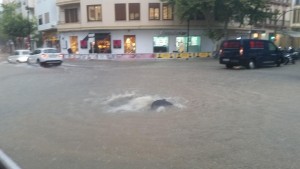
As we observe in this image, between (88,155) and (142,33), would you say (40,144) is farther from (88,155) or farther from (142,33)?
(142,33)

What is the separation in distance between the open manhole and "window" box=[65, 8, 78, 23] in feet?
111

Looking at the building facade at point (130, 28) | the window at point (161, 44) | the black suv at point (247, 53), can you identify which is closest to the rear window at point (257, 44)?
the black suv at point (247, 53)

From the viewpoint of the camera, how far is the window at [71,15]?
43.5 metres

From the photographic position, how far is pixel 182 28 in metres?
40.7

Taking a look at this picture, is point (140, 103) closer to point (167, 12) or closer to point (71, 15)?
point (167, 12)

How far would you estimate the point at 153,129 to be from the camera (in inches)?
295

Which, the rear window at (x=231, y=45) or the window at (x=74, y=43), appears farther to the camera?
the window at (x=74, y=43)

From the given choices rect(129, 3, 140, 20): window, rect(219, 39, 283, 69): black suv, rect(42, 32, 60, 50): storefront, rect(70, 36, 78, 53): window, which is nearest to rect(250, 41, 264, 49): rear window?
rect(219, 39, 283, 69): black suv

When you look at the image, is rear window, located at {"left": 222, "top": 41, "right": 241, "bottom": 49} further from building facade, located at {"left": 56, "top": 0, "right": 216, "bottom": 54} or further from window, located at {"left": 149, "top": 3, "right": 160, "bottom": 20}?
window, located at {"left": 149, "top": 3, "right": 160, "bottom": 20}

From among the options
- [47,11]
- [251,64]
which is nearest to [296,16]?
[47,11]

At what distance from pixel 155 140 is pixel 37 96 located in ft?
24.4

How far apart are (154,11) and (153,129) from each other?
113 feet

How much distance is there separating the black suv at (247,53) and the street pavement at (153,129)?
861cm

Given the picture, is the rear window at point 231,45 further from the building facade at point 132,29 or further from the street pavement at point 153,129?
the building facade at point 132,29
